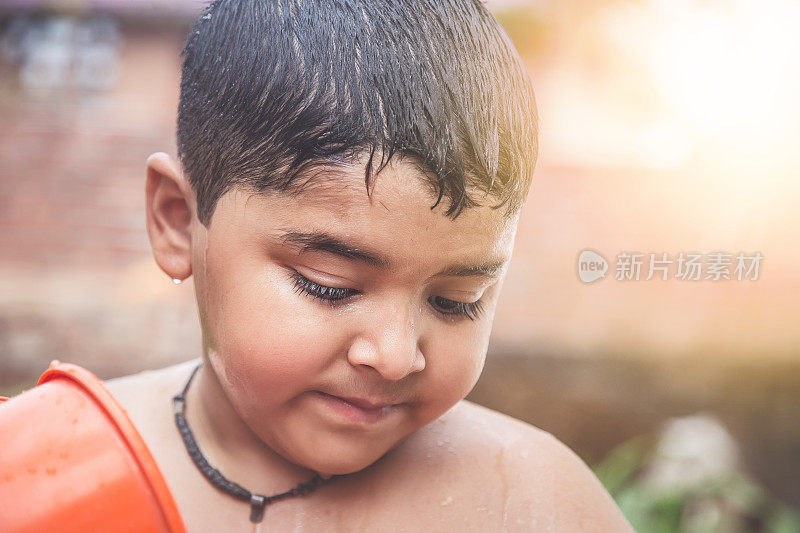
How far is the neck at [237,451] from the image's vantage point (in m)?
0.70

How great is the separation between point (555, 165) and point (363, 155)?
957 mm

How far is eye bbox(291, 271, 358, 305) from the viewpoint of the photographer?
1.81 feet

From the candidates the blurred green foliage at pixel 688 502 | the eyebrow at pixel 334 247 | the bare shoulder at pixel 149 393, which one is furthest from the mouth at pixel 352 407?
the blurred green foliage at pixel 688 502

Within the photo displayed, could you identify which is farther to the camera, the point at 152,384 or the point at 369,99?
the point at 152,384

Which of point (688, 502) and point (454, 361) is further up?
point (454, 361)

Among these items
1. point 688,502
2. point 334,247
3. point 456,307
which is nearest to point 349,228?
point 334,247

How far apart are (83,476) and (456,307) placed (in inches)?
11.5

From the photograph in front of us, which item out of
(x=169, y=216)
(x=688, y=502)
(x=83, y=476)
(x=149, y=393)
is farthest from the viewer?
(x=688, y=502)

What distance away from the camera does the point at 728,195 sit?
4.29 feet

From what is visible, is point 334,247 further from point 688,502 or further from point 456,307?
point 688,502

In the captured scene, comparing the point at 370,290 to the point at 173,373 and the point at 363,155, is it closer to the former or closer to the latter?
the point at 363,155

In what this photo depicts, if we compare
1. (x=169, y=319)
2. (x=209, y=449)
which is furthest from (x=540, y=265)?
(x=209, y=449)

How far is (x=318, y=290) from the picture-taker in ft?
1.82

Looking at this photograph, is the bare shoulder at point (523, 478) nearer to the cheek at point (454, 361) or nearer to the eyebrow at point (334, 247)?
the cheek at point (454, 361)
